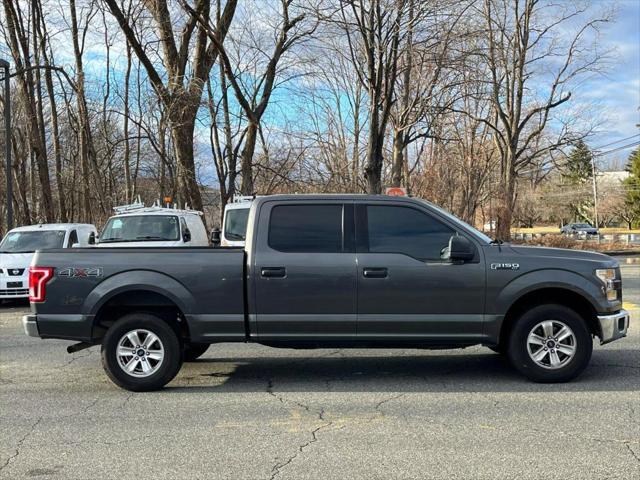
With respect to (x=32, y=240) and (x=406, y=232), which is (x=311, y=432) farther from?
(x=32, y=240)

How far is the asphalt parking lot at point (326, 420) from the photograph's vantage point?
4.21 m

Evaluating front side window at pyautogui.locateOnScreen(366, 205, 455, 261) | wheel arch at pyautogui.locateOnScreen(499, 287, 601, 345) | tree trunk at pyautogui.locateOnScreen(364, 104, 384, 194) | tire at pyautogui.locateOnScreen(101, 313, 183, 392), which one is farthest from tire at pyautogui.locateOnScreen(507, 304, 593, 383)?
tree trunk at pyautogui.locateOnScreen(364, 104, 384, 194)

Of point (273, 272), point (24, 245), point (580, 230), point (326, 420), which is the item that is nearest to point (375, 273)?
point (273, 272)

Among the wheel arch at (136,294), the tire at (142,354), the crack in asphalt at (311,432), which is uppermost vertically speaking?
the wheel arch at (136,294)

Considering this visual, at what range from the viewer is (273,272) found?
615 cm

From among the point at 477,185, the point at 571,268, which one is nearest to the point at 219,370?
the point at 571,268

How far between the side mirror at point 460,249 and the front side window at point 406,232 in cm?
16

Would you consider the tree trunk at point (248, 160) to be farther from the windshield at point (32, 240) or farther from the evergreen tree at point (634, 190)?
the evergreen tree at point (634, 190)

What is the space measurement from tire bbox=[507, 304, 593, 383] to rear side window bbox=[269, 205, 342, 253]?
6.69 ft

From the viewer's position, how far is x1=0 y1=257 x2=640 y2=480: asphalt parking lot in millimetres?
4215

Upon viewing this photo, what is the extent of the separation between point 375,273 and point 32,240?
439 inches

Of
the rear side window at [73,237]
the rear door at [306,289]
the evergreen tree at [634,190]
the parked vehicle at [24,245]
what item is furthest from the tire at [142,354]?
the evergreen tree at [634,190]

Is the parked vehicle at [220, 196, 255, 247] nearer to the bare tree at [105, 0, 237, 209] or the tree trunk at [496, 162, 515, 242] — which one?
the bare tree at [105, 0, 237, 209]

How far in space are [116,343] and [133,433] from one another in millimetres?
1462
